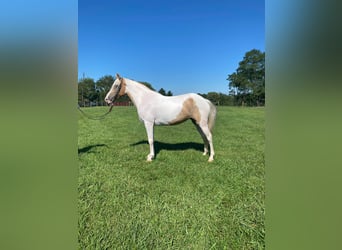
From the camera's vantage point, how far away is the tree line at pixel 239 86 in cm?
97

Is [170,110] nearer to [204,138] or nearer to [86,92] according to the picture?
[204,138]

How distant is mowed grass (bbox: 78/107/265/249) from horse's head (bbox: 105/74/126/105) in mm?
102

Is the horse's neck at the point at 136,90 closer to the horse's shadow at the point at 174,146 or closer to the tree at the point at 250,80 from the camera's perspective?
the horse's shadow at the point at 174,146

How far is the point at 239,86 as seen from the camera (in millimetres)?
1117

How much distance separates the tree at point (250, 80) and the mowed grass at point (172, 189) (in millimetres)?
57

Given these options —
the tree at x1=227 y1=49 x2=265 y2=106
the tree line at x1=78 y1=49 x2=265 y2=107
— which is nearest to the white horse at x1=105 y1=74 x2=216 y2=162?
the tree line at x1=78 y1=49 x2=265 y2=107

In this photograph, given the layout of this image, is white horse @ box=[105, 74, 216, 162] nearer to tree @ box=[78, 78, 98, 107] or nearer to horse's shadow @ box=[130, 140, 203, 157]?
horse's shadow @ box=[130, 140, 203, 157]

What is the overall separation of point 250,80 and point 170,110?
100 centimetres

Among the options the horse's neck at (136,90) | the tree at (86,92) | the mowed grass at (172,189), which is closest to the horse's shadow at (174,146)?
the mowed grass at (172,189)
